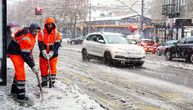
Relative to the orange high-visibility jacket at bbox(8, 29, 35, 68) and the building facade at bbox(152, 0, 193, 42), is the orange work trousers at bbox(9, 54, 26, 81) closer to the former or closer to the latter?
the orange high-visibility jacket at bbox(8, 29, 35, 68)

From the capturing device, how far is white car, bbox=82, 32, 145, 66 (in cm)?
1808

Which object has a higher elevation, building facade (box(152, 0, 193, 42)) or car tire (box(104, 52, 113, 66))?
building facade (box(152, 0, 193, 42))

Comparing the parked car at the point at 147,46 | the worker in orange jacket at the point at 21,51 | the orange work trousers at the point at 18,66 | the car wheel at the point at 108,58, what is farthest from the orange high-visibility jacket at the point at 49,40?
the parked car at the point at 147,46

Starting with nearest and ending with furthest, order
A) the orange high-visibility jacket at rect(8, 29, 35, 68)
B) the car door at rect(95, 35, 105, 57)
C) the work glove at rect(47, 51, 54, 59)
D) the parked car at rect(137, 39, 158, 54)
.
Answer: the orange high-visibility jacket at rect(8, 29, 35, 68), the work glove at rect(47, 51, 54, 59), the car door at rect(95, 35, 105, 57), the parked car at rect(137, 39, 158, 54)

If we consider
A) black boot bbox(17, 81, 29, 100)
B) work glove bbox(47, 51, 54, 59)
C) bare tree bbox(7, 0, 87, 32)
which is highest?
bare tree bbox(7, 0, 87, 32)

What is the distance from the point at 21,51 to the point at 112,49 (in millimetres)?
10090

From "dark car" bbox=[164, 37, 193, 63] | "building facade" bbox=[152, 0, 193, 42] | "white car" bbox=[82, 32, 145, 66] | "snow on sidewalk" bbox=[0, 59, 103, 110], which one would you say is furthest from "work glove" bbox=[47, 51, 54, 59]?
"building facade" bbox=[152, 0, 193, 42]

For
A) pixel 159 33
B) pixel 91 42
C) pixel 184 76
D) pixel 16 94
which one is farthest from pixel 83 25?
pixel 16 94

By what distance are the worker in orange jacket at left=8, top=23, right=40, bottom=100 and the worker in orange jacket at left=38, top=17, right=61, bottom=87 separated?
1.56m

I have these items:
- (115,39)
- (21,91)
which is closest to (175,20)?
(115,39)

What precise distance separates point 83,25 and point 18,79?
68.1 metres

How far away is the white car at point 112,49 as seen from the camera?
18078 mm

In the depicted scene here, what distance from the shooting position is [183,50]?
23.2 m

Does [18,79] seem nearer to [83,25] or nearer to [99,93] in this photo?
[99,93]
